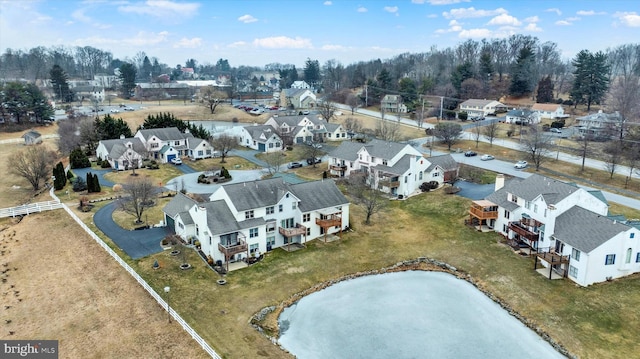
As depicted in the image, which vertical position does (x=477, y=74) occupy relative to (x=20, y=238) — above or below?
above

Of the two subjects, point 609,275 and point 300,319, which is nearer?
point 300,319

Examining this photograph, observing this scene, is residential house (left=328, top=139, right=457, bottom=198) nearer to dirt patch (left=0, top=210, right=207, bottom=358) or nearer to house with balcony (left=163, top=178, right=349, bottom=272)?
house with balcony (left=163, top=178, right=349, bottom=272)

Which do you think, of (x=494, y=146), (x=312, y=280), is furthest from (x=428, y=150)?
(x=312, y=280)

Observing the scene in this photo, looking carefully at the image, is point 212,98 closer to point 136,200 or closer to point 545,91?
point 136,200

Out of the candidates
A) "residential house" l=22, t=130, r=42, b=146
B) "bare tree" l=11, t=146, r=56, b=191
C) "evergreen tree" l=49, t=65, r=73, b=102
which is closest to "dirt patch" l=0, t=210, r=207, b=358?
"bare tree" l=11, t=146, r=56, b=191

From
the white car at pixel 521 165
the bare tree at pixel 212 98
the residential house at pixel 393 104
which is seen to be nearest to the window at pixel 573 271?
the white car at pixel 521 165

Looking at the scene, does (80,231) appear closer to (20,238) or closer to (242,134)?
(20,238)

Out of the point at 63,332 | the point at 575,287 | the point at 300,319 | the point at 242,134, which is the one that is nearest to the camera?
the point at 63,332

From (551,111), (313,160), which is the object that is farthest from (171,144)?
(551,111)
